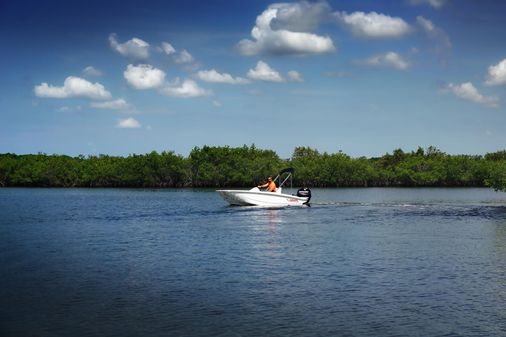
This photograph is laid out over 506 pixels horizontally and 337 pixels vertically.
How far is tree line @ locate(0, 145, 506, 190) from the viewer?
486 ft

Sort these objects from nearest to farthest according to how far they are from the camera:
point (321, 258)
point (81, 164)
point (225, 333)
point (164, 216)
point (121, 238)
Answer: point (225, 333) → point (321, 258) → point (121, 238) → point (164, 216) → point (81, 164)

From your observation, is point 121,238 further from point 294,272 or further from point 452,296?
point 452,296

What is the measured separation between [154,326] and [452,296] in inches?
370

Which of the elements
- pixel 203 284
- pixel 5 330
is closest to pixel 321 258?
pixel 203 284

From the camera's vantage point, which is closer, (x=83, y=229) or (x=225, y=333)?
(x=225, y=333)

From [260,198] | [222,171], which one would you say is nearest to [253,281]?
[260,198]

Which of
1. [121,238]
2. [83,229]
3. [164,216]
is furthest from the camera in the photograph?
[164,216]

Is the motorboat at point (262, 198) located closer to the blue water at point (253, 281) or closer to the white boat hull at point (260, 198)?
the white boat hull at point (260, 198)

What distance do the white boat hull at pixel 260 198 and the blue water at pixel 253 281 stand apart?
55.8 feet

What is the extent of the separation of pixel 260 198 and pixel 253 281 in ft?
119

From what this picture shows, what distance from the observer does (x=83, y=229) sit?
133 ft

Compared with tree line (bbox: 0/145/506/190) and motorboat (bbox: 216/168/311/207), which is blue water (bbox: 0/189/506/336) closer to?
motorboat (bbox: 216/168/311/207)

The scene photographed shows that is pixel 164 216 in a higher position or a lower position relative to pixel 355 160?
lower

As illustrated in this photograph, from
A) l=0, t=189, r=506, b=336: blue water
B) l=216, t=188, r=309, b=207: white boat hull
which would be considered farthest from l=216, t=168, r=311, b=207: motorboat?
l=0, t=189, r=506, b=336: blue water
